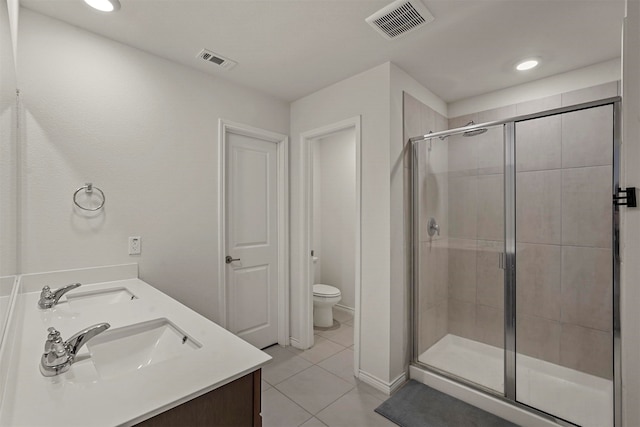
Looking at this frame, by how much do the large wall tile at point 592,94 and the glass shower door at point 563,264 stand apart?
482 millimetres

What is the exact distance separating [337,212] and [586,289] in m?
2.60

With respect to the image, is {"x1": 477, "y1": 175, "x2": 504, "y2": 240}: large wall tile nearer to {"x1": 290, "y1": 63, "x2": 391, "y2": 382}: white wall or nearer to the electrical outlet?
{"x1": 290, "y1": 63, "x2": 391, "y2": 382}: white wall

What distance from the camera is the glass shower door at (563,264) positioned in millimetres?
1898

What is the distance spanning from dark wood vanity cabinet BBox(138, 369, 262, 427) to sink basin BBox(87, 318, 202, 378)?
233 millimetres

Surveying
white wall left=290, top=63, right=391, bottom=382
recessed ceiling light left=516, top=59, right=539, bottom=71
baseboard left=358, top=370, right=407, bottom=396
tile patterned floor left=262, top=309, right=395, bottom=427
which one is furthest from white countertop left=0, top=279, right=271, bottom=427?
recessed ceiling light left=516, top=59, right=539, bottom=71

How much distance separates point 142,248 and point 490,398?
8.27ft

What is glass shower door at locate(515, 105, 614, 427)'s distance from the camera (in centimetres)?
190

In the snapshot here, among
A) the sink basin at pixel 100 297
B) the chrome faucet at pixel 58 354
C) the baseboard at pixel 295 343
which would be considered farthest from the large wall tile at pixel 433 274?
the chrome faucet at pixel 58 354

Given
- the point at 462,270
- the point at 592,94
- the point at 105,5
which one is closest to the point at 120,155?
the point at 105,5

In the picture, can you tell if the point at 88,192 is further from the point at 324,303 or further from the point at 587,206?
the point at 587,206

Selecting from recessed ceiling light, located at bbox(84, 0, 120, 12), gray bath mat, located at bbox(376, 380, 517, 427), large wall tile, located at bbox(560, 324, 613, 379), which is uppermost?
recessed ceiling light, located at bbox(84, 0, 120, 12)

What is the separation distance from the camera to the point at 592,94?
7.35 feet

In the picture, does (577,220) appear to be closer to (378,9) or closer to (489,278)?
(489,278)

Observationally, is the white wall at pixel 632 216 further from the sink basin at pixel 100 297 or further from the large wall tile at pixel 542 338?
the sink basin at pixel 100 297
